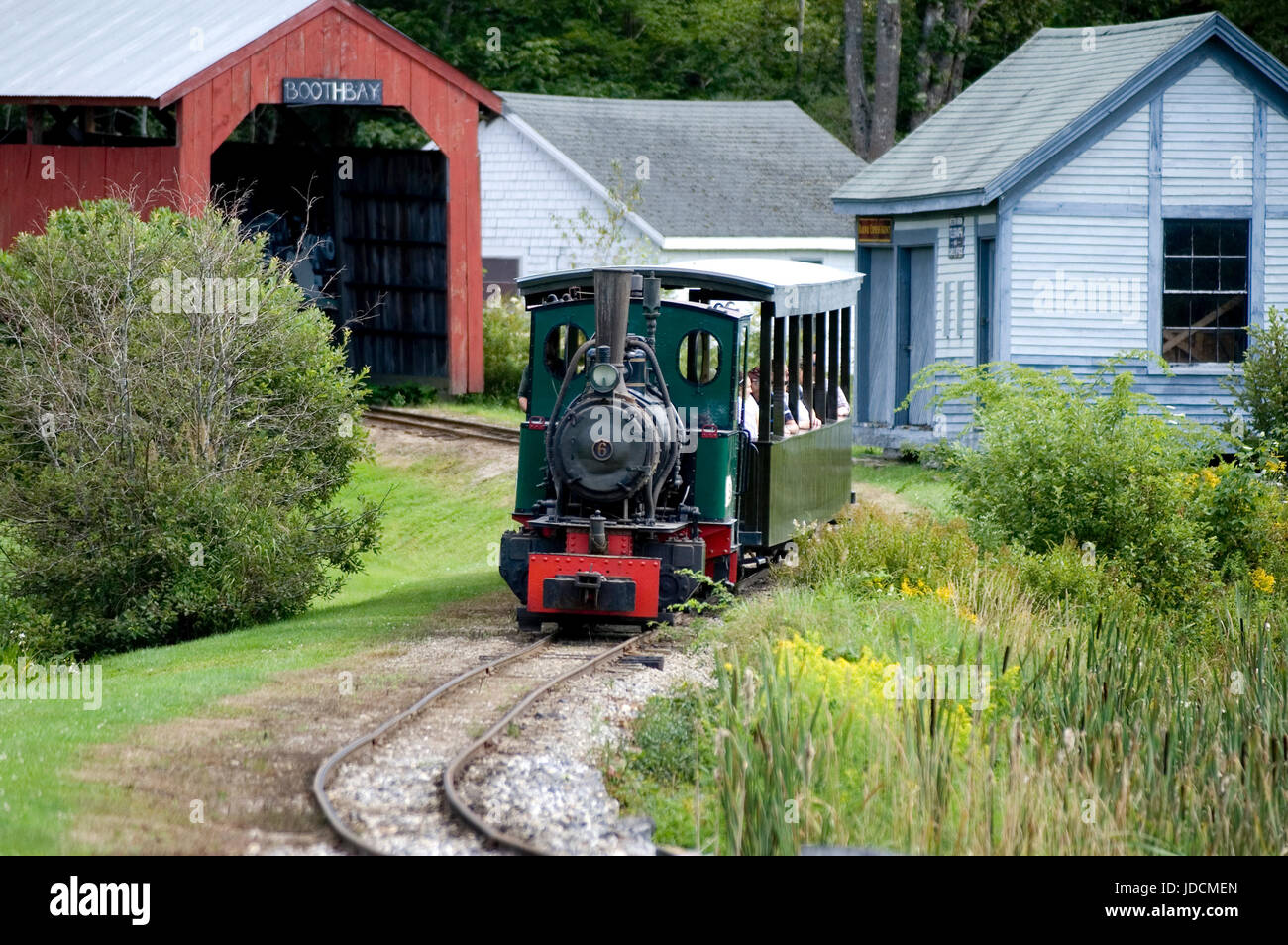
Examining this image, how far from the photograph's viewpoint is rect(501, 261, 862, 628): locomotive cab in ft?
42.4

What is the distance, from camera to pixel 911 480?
2169cm

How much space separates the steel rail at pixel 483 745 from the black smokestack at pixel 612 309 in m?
2.23

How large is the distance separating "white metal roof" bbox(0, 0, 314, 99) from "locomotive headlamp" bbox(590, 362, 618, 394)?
11.6 m

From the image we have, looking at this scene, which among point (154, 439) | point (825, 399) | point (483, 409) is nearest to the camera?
point (154, 439)

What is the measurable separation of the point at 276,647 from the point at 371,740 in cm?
424

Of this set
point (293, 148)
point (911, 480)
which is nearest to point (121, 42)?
point (293, 148)

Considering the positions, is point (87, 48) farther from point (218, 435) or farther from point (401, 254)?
point (218, 435)

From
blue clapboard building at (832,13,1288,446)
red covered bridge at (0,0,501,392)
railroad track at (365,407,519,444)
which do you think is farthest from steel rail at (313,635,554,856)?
blue clapboard building at (832,13,1288,446)

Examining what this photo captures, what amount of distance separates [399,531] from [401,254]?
7.52 meters

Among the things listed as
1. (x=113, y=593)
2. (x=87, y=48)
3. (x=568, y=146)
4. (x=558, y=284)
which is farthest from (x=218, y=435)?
(x=568, y=146)

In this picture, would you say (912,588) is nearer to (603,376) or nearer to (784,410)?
(784,410)

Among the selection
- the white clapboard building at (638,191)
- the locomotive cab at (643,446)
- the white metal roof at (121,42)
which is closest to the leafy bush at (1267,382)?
the locomotive cab at (643,446)

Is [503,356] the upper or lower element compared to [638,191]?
lower

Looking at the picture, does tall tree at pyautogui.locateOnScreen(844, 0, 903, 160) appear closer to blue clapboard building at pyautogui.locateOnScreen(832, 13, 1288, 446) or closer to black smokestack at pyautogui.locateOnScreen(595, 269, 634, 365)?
blue clapboard building at pyautogui.locateOnScreen(832, 13, 1288, 446)
